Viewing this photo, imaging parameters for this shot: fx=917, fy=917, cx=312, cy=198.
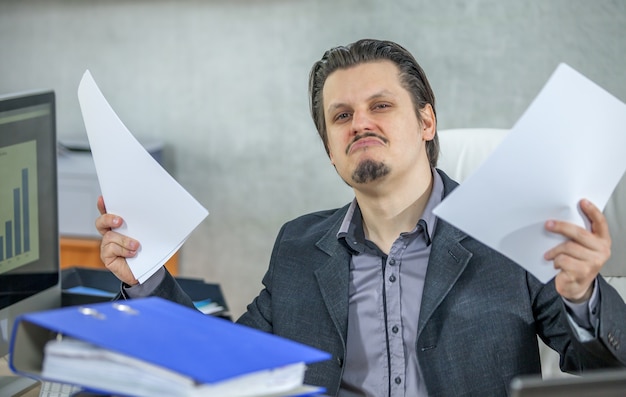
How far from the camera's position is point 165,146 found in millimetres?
3457

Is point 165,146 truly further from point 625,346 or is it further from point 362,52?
point 625,346

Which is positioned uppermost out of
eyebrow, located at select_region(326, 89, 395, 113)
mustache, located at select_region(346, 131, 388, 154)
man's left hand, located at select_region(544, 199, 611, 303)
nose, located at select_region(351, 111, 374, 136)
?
eyebrow, located at select_region(326, 89, 395, 113)

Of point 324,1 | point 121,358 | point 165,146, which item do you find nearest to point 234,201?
point 165,146

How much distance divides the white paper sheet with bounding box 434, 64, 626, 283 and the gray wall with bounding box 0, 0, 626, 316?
1773 mm

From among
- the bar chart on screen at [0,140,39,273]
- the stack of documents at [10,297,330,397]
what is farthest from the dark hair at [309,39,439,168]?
the stack of documents at [10,297,330,397]

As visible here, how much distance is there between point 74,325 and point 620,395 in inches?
24.6

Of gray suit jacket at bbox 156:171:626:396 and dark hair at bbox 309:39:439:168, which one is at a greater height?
dark hair at bbox 309:39:439:168

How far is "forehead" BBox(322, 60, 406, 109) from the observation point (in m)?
1.79

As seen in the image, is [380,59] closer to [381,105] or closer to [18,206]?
[381,105]

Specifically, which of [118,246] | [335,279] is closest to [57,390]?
[118,246]

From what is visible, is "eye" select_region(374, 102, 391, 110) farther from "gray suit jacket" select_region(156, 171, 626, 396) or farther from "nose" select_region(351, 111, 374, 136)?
"gray suit jacket" select_region(156, 171, 626, 396)

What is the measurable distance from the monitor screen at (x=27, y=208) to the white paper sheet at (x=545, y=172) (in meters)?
0.91

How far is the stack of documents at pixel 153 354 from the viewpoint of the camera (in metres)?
1.02

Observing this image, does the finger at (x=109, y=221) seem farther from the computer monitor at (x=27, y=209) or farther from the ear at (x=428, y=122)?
the ear at (x=428, y=122)
